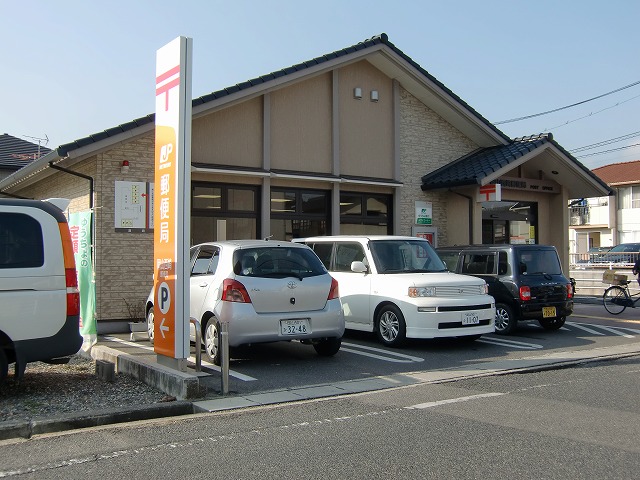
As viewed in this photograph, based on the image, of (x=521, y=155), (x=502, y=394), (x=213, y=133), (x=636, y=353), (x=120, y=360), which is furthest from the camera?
(x=521, y=155)

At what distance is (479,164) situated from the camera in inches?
685

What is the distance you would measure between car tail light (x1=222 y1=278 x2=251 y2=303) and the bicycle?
10.9 meters

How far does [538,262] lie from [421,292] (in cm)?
361

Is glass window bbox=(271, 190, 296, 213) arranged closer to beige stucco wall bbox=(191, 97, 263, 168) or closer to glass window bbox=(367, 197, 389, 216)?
beige stucco wall bbox=(191, 97, 263, 168)

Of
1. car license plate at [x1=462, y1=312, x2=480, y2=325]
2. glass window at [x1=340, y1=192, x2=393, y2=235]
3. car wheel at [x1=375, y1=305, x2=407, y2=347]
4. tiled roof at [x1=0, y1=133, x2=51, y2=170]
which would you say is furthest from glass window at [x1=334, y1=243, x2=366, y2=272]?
tiled roof at [x1=0, y1=133, x2=51, y2=170]

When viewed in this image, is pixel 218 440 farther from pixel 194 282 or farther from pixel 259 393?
pixel 194 282

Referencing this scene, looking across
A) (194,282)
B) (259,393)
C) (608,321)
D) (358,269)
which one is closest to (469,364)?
(358,269)

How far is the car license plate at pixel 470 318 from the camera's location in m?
10.3

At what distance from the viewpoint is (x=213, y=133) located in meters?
14.2

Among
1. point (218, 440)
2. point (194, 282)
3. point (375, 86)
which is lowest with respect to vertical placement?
point (218, 440)

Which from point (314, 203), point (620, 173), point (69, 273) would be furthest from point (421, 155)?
point (620, 173)

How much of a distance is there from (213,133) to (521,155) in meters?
8.01

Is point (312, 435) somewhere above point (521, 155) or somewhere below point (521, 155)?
below

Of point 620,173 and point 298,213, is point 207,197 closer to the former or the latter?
point 298,213
